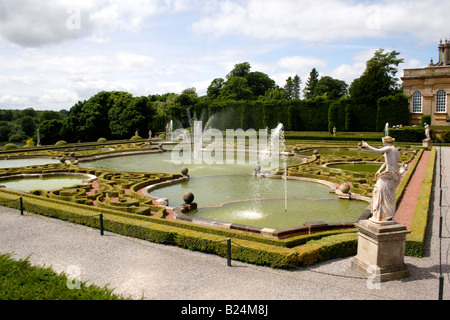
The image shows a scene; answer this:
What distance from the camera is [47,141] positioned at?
58.9 meters

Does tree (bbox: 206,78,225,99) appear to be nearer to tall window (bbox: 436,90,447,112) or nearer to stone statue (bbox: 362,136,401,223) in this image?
tall window (bbox: 436,90,447,112)

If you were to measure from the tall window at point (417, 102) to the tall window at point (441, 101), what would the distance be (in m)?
2.21

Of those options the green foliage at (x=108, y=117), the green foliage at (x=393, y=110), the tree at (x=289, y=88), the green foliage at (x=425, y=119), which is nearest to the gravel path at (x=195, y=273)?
A: the green foliage at (x=393, y=110)

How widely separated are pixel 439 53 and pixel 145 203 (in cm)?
6787

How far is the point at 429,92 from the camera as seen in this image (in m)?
50.8

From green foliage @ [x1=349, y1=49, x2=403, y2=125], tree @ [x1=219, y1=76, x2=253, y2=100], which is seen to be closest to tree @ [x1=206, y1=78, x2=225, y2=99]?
tree @ [x1=219, y1=76, x2=253, y2=100]

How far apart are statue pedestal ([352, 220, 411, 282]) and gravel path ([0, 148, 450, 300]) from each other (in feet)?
0.76

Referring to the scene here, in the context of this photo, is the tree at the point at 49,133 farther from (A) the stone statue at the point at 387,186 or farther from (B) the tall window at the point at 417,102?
(A) the stone statue at the point at 387,186

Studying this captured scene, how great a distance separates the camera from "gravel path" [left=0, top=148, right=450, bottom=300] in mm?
7109

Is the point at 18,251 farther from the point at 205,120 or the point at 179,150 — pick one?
the point at 205,120

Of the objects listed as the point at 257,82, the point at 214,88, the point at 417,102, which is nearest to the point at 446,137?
the point at 417,102

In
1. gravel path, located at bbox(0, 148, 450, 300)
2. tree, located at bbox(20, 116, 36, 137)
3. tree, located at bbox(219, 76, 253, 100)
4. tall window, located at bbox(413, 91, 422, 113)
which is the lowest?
gravel path, located at bbox(0, 148, 450, 300)

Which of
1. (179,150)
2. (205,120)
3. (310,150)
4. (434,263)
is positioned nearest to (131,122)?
(205,120)
